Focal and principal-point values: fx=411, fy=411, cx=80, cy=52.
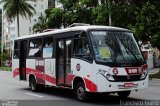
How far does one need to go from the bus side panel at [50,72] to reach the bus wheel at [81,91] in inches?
82.1

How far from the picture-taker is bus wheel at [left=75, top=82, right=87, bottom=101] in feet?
47.2

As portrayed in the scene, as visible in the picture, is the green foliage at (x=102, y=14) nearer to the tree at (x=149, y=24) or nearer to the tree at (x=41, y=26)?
the tree at (x=149, y=24)

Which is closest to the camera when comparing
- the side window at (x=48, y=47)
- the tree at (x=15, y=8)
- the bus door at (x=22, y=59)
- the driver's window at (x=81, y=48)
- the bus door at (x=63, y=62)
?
the driver's window at (x=81, y=48)

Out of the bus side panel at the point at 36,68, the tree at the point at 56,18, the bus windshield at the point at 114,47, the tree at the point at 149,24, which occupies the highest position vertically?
the tree at the point at 56,18

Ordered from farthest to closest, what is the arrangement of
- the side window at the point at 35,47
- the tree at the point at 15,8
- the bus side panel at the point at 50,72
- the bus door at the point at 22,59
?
the tree at the point at 15,8
the bus door at the point at 22,59
the side window at the point at 35,47
the bus side panel at the point at 50,72

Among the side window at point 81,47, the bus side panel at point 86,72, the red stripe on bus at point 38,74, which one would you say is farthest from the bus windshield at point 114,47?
the red stripe on bus at point 38,74

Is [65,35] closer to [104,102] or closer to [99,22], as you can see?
[104,102]

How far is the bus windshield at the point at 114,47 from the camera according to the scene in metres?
13.8

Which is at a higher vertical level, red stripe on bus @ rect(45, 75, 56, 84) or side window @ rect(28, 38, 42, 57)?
side window @ rect(28, 38, 42, 57)

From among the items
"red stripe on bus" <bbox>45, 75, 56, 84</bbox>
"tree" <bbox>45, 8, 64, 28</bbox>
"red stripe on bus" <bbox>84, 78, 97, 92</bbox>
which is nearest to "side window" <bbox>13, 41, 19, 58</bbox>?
"red stripe on bus" <bbox>45, 75, 56, 84</bbox>

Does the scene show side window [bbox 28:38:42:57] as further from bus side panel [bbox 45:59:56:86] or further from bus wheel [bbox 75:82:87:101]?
bus wheel [bbox 75:82:87:101]

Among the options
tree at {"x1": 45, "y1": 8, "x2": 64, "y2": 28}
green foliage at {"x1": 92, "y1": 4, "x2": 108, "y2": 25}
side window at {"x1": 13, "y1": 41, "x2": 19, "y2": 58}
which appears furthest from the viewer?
tree at {"x1": 45, "y1": 8, "x2": 64, "y2": 28}

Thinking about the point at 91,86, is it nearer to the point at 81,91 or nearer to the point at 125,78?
the point at 81,91

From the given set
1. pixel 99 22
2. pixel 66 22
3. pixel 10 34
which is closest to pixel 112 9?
pixel 99 22
